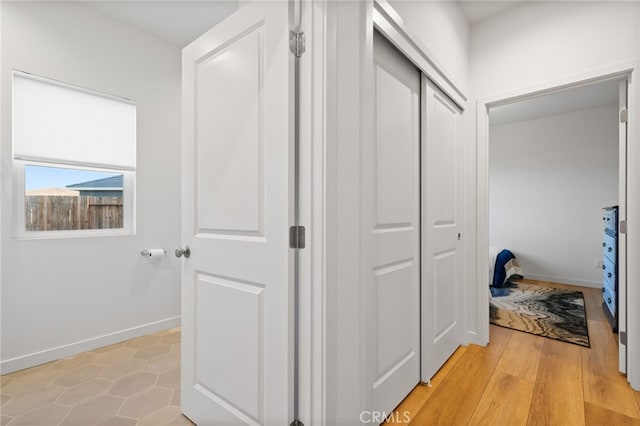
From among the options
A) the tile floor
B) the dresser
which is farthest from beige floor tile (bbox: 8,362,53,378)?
the dresser

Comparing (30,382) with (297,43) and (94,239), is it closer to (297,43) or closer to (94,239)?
(94,239)

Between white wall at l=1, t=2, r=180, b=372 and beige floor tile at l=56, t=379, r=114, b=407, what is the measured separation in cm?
55

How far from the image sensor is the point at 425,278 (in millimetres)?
1864

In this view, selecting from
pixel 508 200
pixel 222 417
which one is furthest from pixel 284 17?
pixel 508 200

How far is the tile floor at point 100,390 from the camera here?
1565 mm

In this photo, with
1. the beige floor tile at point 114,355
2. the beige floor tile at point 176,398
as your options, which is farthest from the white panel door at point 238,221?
the beige floor tile at point 114,355

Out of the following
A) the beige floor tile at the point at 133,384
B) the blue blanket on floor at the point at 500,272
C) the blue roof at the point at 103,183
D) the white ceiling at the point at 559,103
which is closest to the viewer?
the beige floor tile at the point at 133,384

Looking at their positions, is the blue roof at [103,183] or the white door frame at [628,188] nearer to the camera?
the white door frame at [628,188]

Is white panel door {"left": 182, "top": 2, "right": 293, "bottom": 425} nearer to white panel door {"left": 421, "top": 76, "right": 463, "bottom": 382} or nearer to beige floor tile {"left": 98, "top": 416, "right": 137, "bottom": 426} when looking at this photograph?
beige floor tile {"left": 98, "top": 416, "right": 137, "bottom": 426}

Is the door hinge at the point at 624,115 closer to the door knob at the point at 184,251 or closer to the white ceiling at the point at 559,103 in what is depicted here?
the white ceiling at the point at 559,103

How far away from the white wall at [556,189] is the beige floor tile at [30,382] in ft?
18.7

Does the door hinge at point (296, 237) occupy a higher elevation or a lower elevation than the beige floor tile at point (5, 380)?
higher

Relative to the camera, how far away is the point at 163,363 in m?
2.14

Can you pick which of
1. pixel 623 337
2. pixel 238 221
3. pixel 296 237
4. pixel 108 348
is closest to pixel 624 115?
pixel 623 337
